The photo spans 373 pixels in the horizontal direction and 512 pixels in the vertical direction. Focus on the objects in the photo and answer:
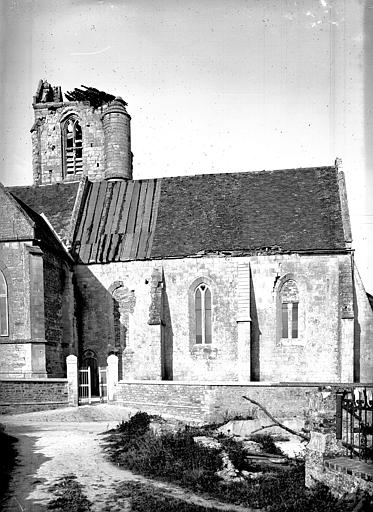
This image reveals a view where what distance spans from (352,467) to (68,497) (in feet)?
19.0

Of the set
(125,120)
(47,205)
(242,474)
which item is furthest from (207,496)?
(125,120)

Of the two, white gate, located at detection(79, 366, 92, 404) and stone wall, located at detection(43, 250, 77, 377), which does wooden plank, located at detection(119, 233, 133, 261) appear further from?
white gate, located at detection(79, 366, 92, 404)

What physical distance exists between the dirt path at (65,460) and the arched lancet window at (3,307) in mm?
4478

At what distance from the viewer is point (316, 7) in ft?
43.1

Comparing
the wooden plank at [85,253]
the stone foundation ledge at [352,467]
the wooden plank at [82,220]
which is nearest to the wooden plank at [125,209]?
the wooden plank at [85,253]

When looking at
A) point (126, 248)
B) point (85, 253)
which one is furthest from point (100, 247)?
point (126, 248)

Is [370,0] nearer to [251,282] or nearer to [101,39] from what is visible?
[101,39]

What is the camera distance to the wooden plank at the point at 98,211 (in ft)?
96.9

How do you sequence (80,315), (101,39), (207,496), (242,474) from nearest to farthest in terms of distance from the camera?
(207,496)
(242,474)
(101,39)
(80,315)

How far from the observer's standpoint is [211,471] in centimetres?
1234

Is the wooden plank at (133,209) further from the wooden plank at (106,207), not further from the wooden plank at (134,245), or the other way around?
the wooden plank at (106,207)

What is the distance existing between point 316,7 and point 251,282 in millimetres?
15832

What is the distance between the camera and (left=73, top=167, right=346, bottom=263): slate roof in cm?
2727

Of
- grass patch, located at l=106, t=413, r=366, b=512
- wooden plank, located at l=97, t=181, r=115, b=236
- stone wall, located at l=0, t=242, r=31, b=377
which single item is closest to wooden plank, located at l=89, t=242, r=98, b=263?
wooden plank, located at l=97, t=181, r=115, b=236
